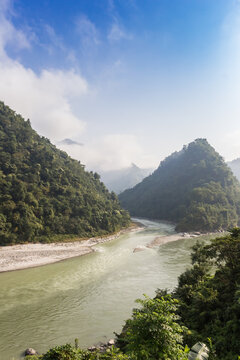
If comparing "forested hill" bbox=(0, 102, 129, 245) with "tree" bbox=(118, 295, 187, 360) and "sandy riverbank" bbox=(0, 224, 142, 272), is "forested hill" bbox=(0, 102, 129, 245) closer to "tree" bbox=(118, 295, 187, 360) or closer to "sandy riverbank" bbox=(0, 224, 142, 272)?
"sandy riverbank" bbox=(0, 224, 142, 272)

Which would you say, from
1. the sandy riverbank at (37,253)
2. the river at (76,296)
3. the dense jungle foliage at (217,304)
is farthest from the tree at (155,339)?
the sandy riverbank at (37,253)

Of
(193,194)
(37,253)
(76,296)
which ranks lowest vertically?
(76,296)

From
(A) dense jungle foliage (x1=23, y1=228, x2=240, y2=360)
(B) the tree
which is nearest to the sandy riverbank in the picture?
(A) dense jungle foliage (x1=23, y1=228, x2=240, y2=360)

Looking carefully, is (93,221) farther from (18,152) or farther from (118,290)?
(118,290)

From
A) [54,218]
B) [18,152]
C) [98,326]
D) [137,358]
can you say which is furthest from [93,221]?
[137,358]

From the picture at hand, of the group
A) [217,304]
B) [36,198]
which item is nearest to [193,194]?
[36,198]

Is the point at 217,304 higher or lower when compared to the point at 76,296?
higher

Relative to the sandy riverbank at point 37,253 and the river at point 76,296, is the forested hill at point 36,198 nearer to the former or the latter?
the sandy riverbank at point 37,253

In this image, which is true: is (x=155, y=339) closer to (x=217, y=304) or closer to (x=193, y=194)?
(x=217, y=304)
